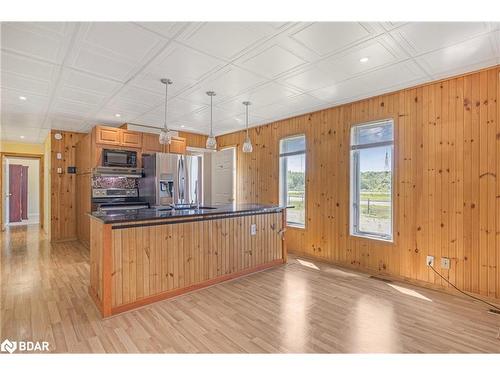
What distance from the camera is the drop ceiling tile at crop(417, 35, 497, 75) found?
229 centimetres

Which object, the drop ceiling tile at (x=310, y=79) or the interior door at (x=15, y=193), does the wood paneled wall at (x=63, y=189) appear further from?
the drop ceiling tile at (x=310, y=79)

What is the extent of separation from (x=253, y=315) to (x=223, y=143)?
4.68m

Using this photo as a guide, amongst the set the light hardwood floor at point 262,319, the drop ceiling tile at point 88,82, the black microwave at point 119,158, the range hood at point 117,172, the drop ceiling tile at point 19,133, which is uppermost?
the drop ceiling tile at point 88,82

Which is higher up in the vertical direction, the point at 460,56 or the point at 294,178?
the point at 460,56

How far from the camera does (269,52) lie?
246 cm

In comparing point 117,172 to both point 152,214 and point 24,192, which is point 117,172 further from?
point 24,192

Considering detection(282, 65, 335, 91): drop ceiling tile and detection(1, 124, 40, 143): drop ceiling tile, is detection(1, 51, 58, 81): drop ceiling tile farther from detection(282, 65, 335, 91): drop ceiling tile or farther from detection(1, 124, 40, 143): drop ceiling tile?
detection(1, 124, 40, 143): drop ceiling tile

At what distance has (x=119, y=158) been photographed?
4.83m

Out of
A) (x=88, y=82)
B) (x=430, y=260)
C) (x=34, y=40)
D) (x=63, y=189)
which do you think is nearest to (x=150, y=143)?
(x=88, y=82)

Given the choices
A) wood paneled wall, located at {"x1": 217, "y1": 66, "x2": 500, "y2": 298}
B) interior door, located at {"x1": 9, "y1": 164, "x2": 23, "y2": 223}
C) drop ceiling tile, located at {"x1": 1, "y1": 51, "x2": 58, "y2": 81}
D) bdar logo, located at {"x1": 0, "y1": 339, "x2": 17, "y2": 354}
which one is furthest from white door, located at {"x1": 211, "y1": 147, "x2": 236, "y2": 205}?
interior door, located at {"x1": 9, "y1": 164, "x2": 23, "y2": 223}

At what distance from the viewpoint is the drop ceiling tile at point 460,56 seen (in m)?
2.29

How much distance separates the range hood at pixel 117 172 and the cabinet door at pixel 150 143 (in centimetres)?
47

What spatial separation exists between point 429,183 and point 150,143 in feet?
16.1

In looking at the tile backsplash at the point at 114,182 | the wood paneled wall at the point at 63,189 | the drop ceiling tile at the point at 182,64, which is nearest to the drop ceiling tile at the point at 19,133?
the wood paneled wall at the point at 63,189
